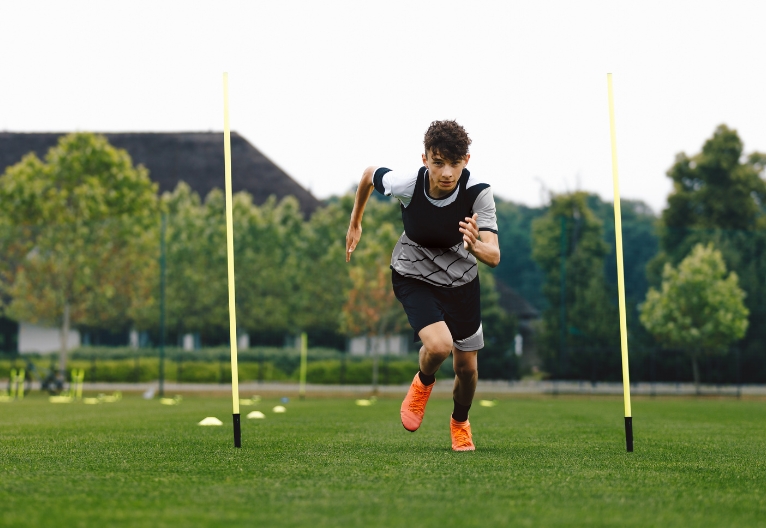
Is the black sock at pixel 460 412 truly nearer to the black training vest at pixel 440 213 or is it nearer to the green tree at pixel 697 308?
the black training vest at pixel 440 213

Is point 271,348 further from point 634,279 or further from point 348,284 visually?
point 634,279

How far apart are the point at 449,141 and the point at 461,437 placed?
6.17 feet

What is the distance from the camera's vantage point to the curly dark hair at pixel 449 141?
210 inches

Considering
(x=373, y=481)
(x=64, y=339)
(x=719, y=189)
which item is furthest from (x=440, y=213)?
(x=719, y=189)

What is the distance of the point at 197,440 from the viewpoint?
6480 mm

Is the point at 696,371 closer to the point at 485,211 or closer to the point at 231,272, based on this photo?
the point at 485,211

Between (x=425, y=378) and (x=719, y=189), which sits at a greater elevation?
(x=719, y=189)

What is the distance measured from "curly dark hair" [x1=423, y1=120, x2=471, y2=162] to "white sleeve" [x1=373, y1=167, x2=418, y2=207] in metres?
0.32

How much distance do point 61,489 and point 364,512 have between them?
1359mm

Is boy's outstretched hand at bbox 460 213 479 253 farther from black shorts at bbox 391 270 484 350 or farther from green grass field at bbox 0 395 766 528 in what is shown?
green grass field at bbox 0 395 766 528

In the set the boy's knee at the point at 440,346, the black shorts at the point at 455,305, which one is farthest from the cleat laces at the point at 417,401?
the boy's knee at the point at 440,346

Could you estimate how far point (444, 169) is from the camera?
17.7 feet

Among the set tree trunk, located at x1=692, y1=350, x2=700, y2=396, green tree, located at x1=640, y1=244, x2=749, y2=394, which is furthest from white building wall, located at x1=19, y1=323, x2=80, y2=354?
tree trunk, located at x1=692, y1=350, x2=700, y2=396

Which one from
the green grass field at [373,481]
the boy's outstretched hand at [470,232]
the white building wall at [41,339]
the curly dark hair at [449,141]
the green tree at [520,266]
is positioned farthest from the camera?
the white building wall at [41,339]
